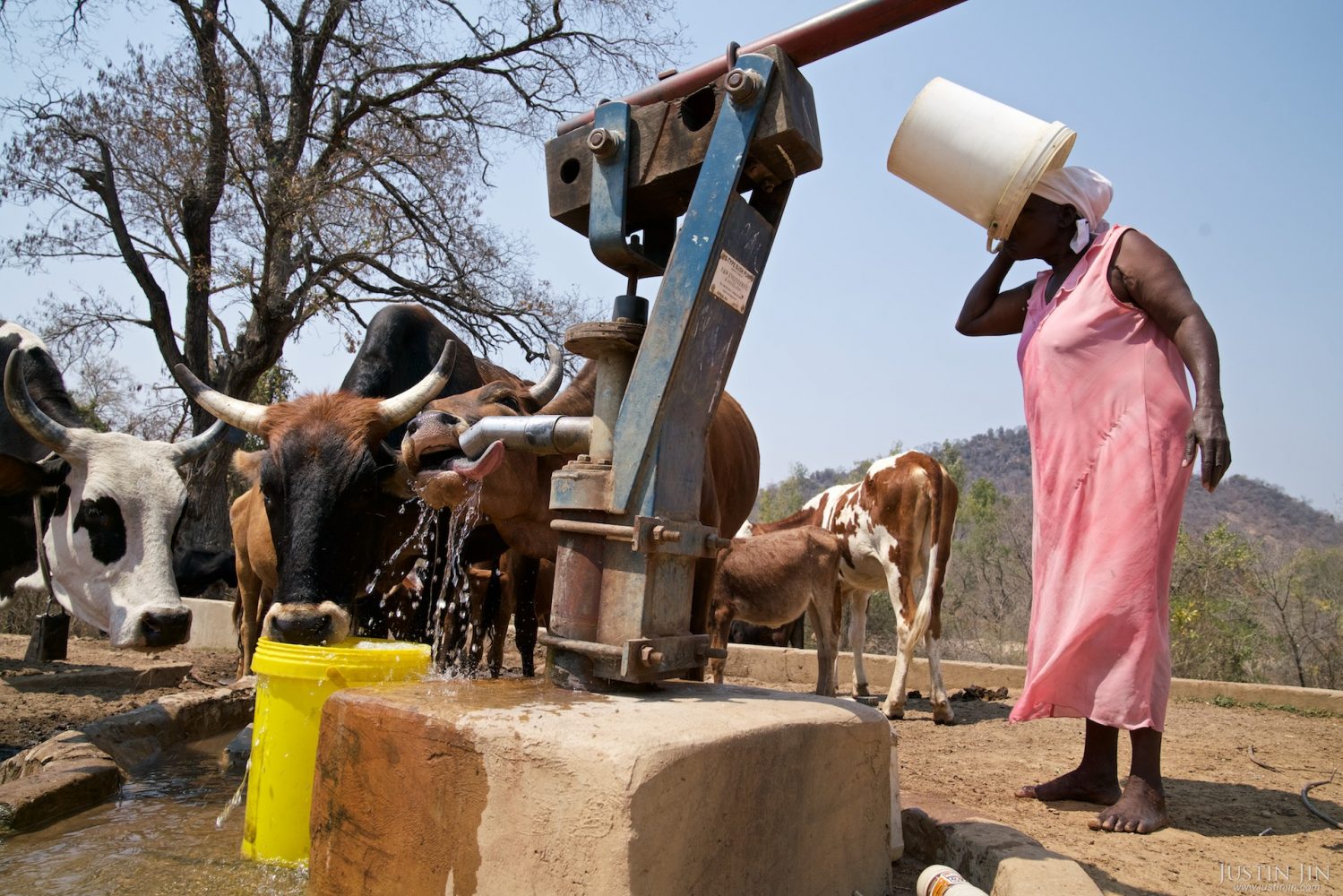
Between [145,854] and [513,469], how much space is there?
181cm

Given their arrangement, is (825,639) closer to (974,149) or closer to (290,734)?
(974,149)

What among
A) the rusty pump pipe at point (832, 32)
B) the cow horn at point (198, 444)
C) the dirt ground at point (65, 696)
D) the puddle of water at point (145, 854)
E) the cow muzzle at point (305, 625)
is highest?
the rusty pump pipe at point (832, 32)

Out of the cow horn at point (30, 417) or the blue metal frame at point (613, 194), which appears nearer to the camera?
the blue metal frame at point (613, 194)

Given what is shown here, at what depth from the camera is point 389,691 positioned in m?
2.25

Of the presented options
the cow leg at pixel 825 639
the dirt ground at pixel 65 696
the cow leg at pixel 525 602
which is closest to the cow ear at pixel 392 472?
the cow leg at pixel 525 602

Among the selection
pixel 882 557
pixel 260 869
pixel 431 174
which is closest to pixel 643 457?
pixel 260 869

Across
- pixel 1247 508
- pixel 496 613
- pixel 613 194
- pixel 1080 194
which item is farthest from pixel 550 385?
pixel 1247 508

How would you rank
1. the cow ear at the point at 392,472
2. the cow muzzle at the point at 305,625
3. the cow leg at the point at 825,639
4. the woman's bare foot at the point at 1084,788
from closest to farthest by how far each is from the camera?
the woman's bare foot at the point at 1084,788 → the cow muzzle at the point at 305,625 → the cow ear at the point at 392,472 → the cow leg at the point at 825,639

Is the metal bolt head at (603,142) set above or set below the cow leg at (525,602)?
above

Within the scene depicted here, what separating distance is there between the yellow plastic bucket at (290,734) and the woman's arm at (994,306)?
108 inches

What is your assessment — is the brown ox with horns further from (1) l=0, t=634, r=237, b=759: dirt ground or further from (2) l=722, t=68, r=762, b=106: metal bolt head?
(2) l=722, t=68, r=762, b=106: metal bolt head

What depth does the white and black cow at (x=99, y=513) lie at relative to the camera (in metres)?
4.56

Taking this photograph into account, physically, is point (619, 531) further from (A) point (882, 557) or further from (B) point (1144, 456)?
(A) point (882, 557)

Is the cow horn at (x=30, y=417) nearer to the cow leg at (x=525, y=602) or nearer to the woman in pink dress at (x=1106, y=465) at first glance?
the cow leg at (x=525, y=602)
